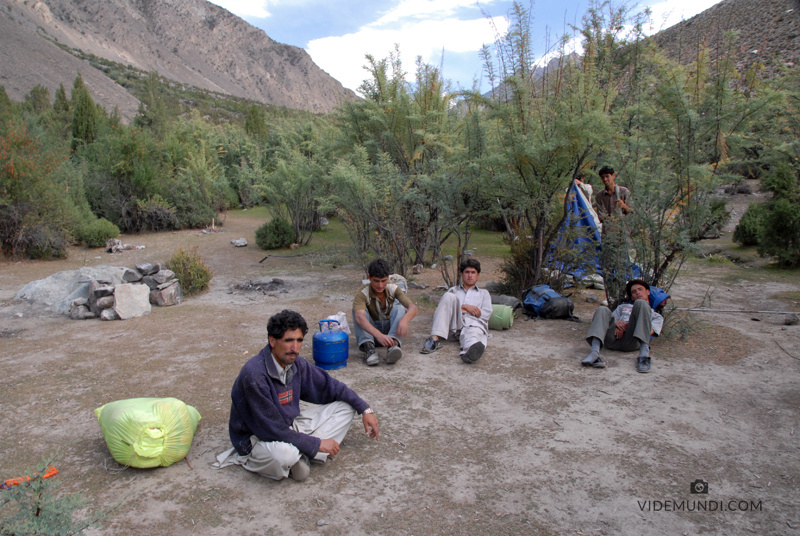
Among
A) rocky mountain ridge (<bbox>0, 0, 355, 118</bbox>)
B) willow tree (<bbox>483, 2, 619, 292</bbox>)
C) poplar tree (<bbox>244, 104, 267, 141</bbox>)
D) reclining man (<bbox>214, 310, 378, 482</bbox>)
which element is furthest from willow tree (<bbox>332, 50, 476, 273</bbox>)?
rocky mountain ridge (<bbox>0, 0, 355, 118</bbox>)

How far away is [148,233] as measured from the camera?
47.1 ft

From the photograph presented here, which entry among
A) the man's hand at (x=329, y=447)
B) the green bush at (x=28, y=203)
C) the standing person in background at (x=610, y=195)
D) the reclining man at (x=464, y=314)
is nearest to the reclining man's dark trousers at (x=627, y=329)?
the reclining man at (x=464, y=314)

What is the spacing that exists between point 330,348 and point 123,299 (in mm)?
3452

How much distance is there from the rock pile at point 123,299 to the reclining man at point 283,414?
4165 mm

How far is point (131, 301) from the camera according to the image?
259 inches

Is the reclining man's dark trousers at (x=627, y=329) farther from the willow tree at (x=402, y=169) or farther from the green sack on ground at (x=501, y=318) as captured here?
the willow tree at (x=402, y=169)

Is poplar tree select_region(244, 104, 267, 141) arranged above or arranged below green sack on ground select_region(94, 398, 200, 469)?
above

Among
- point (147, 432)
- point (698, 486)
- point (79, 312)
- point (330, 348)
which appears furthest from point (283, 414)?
point (79, 312)

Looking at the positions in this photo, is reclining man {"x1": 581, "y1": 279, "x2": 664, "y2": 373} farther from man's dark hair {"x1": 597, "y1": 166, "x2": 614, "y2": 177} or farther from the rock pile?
the rock pile

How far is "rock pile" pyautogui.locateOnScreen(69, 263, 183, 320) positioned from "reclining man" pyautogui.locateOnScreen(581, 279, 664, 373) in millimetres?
5489

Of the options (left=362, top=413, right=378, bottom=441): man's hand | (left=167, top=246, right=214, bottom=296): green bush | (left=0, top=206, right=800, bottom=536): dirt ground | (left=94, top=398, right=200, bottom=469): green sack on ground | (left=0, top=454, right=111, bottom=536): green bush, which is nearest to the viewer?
(left=0, top=454, right=111, bottom=536): green bush

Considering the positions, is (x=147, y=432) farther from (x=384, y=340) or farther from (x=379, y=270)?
(x=379, y=270)

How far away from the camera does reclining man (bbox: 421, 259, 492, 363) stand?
5.15 meters

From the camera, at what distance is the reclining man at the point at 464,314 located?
5148 millimetres
